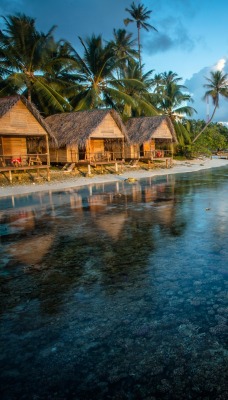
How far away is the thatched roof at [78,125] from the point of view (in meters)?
20.8

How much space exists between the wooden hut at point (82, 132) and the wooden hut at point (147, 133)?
2.12 metres

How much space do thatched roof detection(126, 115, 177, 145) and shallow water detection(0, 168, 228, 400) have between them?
62.0 feet

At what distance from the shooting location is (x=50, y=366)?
285 centimetres

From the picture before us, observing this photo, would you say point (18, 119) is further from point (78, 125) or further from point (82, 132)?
point (78, 125)

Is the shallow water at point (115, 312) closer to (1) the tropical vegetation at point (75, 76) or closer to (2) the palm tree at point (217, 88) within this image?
(1) the tropical vegetation at point (75, 76)

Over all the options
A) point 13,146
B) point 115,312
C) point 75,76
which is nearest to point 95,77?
point 75,76

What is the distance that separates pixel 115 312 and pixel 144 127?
2427 centimetres

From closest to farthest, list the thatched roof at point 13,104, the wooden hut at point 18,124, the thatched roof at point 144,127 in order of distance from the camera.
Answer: the thatched roof at point 13,104
the wooden hut at point 18,124
the thatched roof at point 144,127

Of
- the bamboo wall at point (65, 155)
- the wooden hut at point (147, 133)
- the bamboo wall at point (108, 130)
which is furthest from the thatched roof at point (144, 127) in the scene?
the bamboo wall at point (65, 155)

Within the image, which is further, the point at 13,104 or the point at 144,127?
the point at 144,127

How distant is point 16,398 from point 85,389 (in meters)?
0.55

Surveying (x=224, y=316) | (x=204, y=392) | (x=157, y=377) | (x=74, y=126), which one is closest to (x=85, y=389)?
(x=157, y=377)

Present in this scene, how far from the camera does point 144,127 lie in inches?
1049

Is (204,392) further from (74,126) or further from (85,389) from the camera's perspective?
(74,126)
